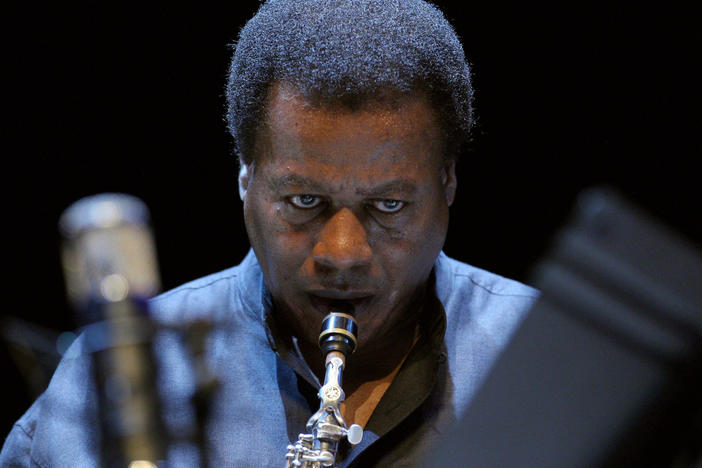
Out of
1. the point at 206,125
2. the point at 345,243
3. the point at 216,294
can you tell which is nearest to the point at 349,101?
the point at 345,243

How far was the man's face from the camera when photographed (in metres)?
1.77

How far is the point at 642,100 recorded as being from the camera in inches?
100

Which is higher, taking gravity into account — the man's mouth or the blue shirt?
the man's mouth

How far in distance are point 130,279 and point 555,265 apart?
519 mm

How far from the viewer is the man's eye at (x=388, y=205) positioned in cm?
182

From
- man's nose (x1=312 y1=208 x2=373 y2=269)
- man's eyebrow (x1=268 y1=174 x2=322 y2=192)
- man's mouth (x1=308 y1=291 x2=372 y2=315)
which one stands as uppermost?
man's eyebrow (x1=268 y1=174 x2=322 y2=192)

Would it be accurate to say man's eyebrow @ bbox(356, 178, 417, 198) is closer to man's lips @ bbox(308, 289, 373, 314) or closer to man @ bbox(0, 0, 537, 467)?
man @ bbox(0, 0, 537, 467)

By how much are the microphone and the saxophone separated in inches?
35.5

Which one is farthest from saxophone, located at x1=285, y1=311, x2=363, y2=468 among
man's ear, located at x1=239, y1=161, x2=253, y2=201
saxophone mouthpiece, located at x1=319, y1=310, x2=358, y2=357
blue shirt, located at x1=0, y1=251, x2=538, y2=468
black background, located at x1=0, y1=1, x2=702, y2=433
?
black background, located at x1=0, y1=1, x2=702, y2=433

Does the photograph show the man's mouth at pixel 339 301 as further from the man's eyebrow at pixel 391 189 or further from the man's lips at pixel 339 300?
the man's eyebrow at pixel 391 189

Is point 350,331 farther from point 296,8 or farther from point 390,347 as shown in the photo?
point 296,8

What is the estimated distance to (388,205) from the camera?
1838 millimetres

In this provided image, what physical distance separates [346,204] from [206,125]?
1.22 meters

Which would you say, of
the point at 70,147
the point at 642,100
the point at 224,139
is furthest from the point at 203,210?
the point at 642,100
